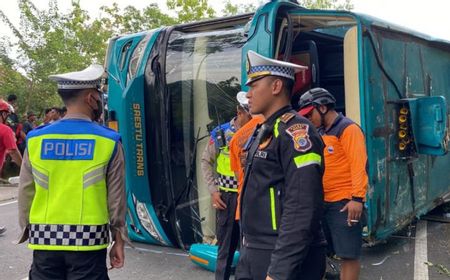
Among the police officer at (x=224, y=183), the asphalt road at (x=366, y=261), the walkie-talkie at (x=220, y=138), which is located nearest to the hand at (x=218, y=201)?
the police officer at (x=224, y=183)

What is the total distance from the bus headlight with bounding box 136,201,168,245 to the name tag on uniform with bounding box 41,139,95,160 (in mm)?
2925

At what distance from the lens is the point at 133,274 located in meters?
4.93

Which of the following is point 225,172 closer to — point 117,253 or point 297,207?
point 117,253

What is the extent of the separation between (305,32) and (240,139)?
2.14 m

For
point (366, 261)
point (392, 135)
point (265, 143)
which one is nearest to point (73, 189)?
point (265, 143)

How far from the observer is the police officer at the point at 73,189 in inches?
102

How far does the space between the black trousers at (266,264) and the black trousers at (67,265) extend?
80cm

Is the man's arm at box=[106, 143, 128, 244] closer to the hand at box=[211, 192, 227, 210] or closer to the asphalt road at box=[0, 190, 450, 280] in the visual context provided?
the hand at box=[211, 192, 227, 210]

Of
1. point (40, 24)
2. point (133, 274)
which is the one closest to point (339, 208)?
point (133, 274)

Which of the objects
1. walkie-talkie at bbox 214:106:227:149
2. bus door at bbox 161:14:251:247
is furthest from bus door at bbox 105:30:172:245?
walkie-talkie at bbox 214:106:227:149

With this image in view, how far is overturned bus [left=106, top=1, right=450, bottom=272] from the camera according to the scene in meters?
4.65

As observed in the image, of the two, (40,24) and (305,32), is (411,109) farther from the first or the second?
(40,24)

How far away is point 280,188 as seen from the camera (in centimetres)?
218

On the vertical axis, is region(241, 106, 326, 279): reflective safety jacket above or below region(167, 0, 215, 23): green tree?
below
